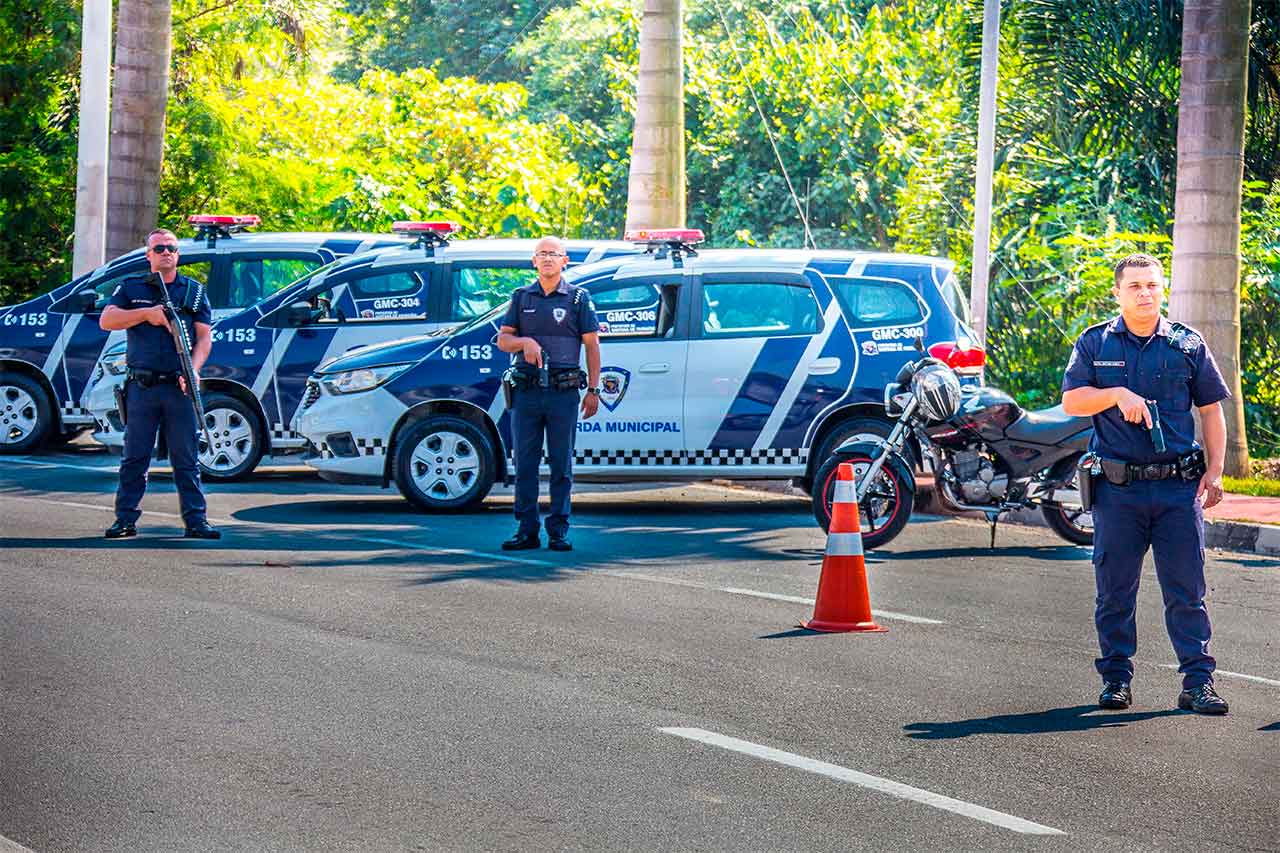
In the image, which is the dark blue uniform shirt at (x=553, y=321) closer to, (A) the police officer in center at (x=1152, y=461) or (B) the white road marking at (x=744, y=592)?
(B) the white road marking at (x=744, y=592)

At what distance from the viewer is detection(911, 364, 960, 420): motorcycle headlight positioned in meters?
11.8

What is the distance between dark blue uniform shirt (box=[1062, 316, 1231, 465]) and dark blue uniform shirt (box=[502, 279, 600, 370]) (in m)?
4.68

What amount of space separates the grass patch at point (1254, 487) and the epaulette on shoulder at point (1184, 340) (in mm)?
8073

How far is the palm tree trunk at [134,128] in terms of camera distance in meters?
19.8

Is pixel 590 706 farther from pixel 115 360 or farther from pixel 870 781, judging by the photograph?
pixel 115 360

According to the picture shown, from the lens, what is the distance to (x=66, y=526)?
12109 millimetres

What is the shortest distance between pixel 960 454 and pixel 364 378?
4305 mm

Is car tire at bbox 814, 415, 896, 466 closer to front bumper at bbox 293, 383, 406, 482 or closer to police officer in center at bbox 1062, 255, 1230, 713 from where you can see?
front bumper at bbox 293, 383, 406, 482

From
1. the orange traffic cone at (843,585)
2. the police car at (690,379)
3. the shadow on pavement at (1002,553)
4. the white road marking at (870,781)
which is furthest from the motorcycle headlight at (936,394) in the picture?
the white road marking at (870,781)

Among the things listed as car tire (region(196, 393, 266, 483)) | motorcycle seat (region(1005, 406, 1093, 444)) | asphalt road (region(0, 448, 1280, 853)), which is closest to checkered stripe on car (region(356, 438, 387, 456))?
asphalt road (region(0, 448, 1280, 853))

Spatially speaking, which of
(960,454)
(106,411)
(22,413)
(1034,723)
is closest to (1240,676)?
(1034,723)

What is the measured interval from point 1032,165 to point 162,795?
1858 cm

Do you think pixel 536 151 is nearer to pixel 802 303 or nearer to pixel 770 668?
pixel 802 303

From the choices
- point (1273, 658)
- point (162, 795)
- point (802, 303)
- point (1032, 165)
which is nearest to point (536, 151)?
point (1032, 165)
